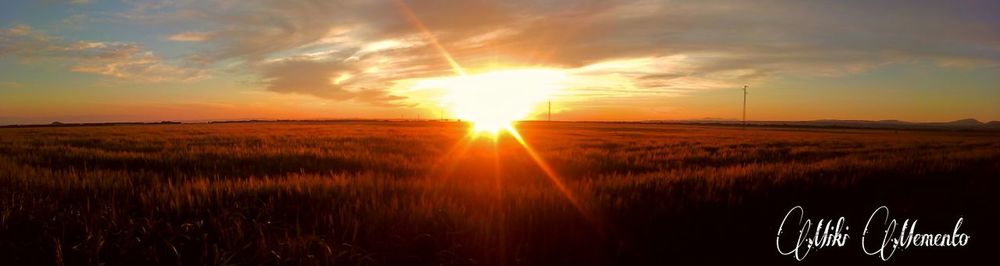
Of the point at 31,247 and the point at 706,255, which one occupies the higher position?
the point at 31,247

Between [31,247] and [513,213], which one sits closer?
[31,247]

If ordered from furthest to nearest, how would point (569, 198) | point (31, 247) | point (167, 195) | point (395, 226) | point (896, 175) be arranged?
point (896, 175) → point (569, 198) → point (167, 195) → point (395, 226) → point (31, 247)

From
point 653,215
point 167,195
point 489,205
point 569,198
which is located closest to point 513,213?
point 489,205

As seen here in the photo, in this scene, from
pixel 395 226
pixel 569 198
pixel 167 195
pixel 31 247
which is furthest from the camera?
pixel 569 198

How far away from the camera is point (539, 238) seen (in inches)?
142

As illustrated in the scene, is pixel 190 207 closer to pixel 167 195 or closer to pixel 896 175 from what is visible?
pixel 167 195

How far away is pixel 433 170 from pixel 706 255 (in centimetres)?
660

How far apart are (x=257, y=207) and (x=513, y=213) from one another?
2.16m

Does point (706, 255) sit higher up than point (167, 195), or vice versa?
point (167, 195)

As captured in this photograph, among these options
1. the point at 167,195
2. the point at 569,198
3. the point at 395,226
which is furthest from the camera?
the point at 569,198

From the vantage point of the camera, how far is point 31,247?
112 inches

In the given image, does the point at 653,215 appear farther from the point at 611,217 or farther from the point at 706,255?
the point at 706,255

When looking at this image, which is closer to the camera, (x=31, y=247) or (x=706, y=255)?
(x=31, y=247)

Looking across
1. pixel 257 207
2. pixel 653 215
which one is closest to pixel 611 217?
pixel 653 215
